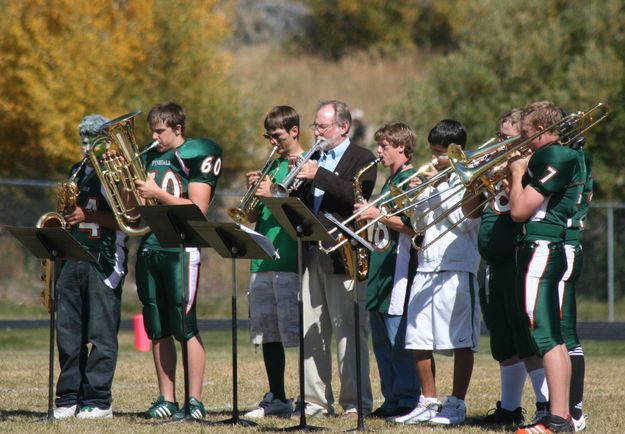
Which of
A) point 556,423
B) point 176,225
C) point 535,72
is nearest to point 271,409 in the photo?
point 176,225

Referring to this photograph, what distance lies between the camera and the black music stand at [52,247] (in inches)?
315

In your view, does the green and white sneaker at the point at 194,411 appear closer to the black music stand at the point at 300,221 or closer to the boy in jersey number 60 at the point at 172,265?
the boy in jersey number 60 at the point at 172,265

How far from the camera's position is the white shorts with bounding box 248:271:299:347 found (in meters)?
8.59

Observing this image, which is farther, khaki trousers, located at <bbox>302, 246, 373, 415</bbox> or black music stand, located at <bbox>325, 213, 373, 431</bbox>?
khaki trousers, located at <bbox>302, 246, 373, 415</bbox>

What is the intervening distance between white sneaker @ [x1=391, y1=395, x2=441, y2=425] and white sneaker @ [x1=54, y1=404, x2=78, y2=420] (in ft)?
7.50

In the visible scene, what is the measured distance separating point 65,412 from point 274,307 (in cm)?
166

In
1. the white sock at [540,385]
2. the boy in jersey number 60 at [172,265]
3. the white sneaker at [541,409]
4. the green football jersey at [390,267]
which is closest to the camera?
the white sneaker at [541,409]

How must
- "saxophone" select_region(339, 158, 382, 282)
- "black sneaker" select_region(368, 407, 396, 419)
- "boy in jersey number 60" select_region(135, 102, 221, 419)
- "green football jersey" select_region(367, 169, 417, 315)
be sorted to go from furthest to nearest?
"black sneaker" select_region(368, 407, 396, 419) → "green football jersey" select_region(367, 169, 417, 315) → "boy in jersey number 60" select_region(135, 102, 221, 419) → "saxophone" select_region(339, 158, 382, 282)

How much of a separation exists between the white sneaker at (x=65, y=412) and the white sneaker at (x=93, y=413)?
0.18ft

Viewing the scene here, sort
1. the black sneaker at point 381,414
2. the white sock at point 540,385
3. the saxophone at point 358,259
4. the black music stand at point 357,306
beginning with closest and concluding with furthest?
the black music stand at point 357,306 → the white sock at point 540,385 → the saxophone at point 358,259 → the black sneaker at point 381,414

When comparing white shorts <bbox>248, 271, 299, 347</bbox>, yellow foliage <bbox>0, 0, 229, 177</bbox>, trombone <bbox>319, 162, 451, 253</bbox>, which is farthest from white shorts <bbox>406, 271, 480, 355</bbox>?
yellow foliage <bbox>0, 0, 229, 177</bbox>

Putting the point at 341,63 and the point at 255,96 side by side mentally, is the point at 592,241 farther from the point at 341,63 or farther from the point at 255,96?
the point at 341,63

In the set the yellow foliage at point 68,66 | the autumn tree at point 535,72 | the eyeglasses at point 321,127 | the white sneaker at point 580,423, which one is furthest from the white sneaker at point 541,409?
the autumn tree at point 535,72

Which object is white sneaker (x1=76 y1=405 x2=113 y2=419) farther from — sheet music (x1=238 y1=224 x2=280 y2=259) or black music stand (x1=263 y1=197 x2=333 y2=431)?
sheet music (x1=238 y1=224 x2=280 y2=259)
